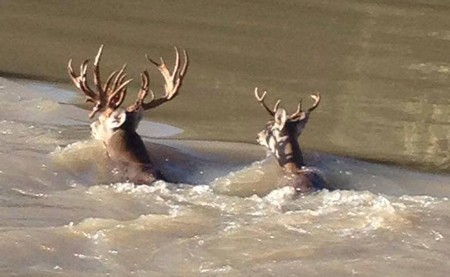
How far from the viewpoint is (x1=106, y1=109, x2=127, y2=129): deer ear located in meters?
7.12

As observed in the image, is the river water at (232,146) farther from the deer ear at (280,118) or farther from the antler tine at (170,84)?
the antler tine at (170,84)

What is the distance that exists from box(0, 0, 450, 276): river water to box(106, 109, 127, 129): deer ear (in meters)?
0.31

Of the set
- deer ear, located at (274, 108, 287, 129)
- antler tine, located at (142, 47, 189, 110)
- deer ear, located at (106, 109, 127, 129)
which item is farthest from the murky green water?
deer ear, located at (106, 109, 127, 129)

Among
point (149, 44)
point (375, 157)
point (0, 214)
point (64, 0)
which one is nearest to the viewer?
point (0, 214)

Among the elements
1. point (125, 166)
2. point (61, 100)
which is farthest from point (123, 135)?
point (61, 100)

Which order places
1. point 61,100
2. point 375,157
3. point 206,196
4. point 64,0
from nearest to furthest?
point 206,196
point 375,157
point 61,100
point 64,0

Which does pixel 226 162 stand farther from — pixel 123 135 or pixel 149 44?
pixel 149 44

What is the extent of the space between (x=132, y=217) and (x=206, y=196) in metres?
0.61

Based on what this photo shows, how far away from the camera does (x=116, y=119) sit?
7145 millimetres

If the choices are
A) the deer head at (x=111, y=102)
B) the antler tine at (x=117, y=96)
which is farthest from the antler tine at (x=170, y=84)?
the antler tine at (x=117, y=96)

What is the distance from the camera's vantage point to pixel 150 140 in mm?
8039

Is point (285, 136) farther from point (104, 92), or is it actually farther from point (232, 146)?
point (104, 92)

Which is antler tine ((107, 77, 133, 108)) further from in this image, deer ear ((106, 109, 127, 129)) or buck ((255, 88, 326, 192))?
buck ((255, 88, 326, 192))

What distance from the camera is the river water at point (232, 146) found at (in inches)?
240
